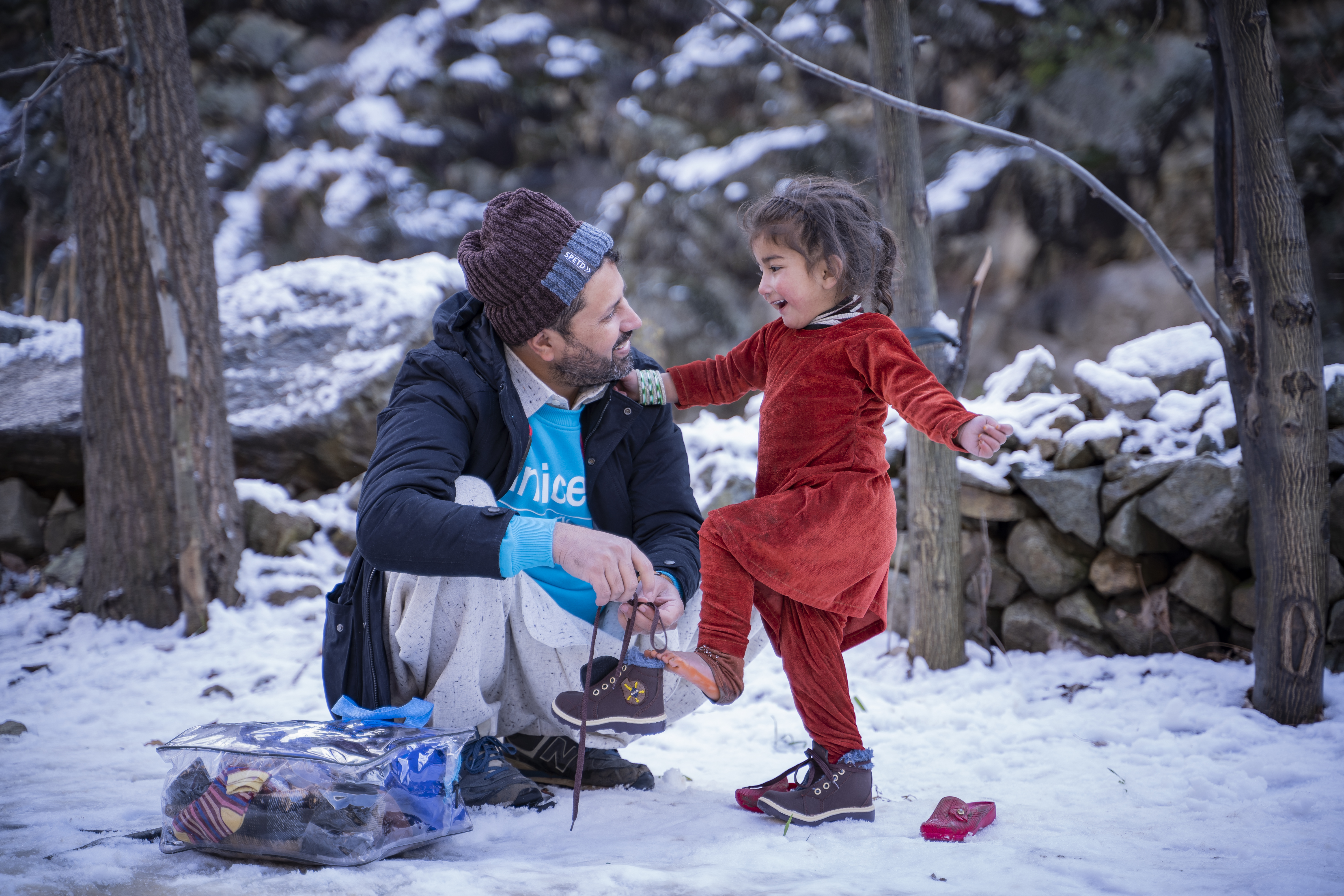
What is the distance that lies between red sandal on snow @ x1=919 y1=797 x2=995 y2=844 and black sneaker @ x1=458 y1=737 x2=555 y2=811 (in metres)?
0.79

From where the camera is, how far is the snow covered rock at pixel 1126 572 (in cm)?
295

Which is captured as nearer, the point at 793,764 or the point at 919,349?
the point at 793,764

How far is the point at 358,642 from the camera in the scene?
6.04 ft

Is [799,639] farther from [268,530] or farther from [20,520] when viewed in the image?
[20,520]

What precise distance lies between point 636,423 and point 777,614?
1.90 ft

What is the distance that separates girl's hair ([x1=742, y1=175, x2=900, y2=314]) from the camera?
1.93m

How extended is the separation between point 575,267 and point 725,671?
965 mm

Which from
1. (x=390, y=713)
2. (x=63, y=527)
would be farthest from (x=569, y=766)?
(x=63, y=527)

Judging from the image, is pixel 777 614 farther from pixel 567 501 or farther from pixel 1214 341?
pixel 1214 341

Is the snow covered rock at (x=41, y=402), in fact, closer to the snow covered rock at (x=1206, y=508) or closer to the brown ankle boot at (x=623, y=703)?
the brown ankle boot at (x=623, y=703)

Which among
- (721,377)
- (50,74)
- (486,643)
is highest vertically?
(50,74)

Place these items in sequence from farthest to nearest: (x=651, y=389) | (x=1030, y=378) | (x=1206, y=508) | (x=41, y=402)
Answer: (x=41, y=402)
(x=1030, y=378)
(x=1206, y=508)
(x=651, y=389)

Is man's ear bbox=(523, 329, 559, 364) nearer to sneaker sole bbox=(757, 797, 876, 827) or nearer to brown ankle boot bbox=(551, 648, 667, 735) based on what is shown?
brown ankle boot bbox=(551, 648, 667, 735)

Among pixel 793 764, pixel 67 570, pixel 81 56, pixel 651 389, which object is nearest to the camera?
pixel 651 389
